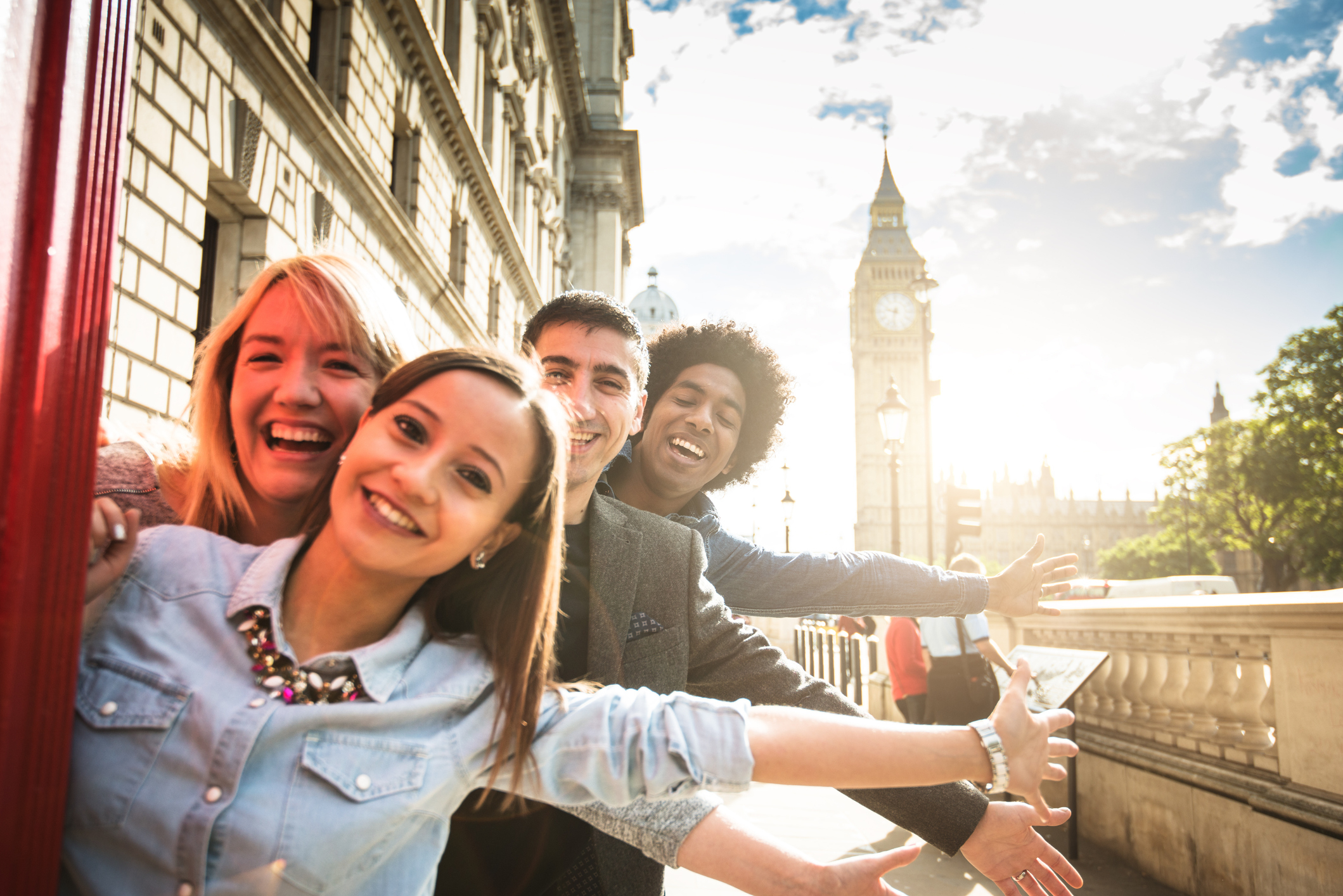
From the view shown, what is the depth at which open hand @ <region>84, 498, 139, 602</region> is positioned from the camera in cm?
120

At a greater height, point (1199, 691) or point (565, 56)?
point (565, 56)

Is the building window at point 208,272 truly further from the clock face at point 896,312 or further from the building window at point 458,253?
the clock face at point 896,312

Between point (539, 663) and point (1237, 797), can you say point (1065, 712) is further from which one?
point (1237, 797)

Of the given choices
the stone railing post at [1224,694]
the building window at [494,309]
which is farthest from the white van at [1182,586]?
the stone railing post at [1224,694]

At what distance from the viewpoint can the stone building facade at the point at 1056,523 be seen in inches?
3784

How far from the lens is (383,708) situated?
1.28 m

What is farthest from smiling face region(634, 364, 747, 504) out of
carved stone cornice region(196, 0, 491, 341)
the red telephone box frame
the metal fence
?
the metal fence

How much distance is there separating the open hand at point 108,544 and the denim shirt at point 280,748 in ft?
0.19

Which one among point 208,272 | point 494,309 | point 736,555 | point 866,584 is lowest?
point 866,584

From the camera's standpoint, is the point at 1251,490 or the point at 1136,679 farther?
the point at 1251,490

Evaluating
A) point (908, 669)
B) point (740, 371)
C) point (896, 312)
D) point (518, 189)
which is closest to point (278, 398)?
point (740, 371)

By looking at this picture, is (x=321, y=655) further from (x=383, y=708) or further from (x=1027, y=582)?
(x=1027, y=582)

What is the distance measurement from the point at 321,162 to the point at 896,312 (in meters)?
87.5

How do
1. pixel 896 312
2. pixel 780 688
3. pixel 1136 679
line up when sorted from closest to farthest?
pixel 780 688, pixel 1136 679, pixel 896 312
